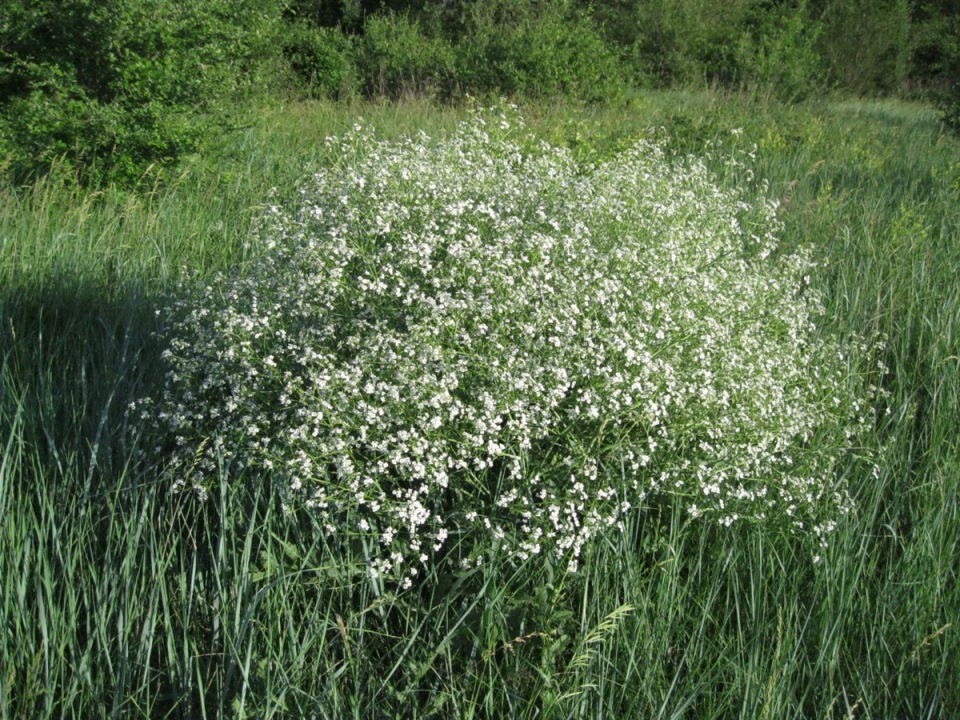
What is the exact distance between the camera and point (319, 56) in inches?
564

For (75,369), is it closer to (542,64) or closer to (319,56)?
(542,64)

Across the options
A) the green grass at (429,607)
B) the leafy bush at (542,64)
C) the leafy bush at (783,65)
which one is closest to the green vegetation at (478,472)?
the green grass at (429,607)

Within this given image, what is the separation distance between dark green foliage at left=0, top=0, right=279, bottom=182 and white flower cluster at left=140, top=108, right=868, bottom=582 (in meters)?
3.23

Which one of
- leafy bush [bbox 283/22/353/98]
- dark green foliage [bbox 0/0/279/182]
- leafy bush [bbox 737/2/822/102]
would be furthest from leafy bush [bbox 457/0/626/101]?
dark green foliage [bbox 0/0/279/182]

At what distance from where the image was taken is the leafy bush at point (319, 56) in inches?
539

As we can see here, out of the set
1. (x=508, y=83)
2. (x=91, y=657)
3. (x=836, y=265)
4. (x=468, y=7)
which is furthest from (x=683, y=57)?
(x=91, y=657)

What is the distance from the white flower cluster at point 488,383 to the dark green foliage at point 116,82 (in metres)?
3.23

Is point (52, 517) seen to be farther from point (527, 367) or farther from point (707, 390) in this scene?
point (707, 390)

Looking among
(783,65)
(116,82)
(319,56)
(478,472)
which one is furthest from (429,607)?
(319,56)

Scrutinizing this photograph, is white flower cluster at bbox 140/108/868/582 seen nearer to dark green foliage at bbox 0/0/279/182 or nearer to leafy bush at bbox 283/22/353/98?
dark green foliage at bbox 0/0/279/182

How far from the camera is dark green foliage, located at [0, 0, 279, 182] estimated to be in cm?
613

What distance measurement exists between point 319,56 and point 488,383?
42.3ft

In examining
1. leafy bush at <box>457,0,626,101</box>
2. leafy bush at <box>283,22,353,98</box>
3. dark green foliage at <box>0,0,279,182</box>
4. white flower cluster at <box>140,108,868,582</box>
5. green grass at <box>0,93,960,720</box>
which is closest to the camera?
green grass at <box>0,93,960,720</box>

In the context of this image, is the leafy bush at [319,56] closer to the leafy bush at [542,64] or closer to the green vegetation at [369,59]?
the green vegetation at [369,59]
